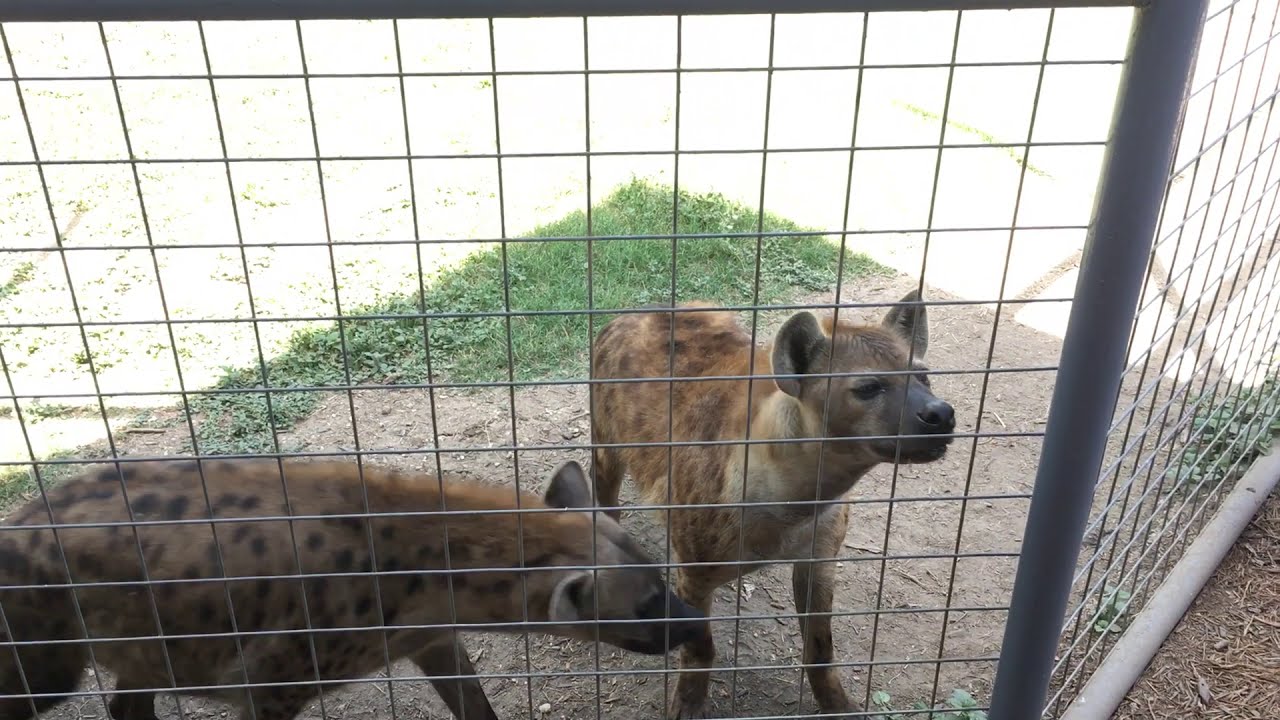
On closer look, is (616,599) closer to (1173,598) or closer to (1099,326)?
(1099,326)

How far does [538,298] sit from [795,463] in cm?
265

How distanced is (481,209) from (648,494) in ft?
9.78

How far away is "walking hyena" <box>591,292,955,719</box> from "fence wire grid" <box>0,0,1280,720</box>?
0.11 meters

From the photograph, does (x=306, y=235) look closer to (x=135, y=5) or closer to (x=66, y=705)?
(x=66, y=705)

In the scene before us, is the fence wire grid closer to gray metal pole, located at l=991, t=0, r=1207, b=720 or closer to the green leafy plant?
the green leafy plant

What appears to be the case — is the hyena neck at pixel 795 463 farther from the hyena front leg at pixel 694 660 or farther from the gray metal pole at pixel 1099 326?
the gray metal pole at pixel 1099 326

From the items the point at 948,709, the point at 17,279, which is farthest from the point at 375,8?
the point at 17,279

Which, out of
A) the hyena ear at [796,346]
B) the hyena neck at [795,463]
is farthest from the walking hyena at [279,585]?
the hyena ear at [796,346]

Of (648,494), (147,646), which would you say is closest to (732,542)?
(648,494)

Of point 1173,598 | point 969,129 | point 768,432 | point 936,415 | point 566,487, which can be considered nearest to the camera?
point 936,415

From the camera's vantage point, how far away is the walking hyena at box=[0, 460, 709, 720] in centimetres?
302

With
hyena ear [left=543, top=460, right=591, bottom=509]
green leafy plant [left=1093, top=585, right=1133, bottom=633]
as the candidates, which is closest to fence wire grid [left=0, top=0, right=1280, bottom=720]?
green leafy plant [left=1093, top=585, right=1133, bottom=633]

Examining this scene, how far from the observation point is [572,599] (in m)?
3.04

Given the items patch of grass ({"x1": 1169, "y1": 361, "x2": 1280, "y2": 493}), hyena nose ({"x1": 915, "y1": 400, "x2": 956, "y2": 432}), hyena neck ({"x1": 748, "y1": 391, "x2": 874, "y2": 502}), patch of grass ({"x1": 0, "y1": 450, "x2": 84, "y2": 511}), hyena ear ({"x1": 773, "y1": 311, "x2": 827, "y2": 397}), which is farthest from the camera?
patch of grass ({"x1": 0, "y1": 450, "x2": 84, "y2": 511})
